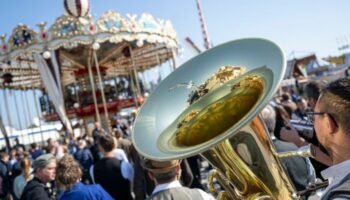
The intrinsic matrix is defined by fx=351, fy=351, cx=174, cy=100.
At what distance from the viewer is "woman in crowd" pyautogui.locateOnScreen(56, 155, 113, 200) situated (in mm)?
2670

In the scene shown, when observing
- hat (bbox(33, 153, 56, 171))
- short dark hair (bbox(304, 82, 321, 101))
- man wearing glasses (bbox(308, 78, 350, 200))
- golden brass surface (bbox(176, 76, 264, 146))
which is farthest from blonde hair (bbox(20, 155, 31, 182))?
man wearing glasses (bbox(308, 78, 350, 200))

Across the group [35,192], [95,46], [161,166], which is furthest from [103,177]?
[95,46]

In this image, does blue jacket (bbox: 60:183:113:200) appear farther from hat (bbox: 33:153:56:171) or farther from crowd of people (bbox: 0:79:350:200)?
hat (bbox: 33:153:56:171)

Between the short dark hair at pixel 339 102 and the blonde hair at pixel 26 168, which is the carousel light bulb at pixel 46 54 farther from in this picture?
the short dark hair at pixel 339 102

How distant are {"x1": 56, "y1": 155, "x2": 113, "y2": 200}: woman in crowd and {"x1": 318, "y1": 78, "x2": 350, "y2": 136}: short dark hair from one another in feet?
6.43

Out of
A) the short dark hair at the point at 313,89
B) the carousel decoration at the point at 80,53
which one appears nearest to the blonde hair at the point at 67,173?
the short dark hair at the point at 313,89

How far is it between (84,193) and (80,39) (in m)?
11.9

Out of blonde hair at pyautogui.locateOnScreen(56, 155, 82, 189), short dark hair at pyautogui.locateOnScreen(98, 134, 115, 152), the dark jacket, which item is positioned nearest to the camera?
blonde hair at pyautogui.locateOnScreen(56, 155, 82, 189)

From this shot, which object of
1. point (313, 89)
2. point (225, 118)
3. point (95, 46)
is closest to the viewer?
point (225, 118)

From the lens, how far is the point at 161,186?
227cm

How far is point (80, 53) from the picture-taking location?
17.0 metres

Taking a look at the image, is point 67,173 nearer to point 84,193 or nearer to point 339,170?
point 84,193

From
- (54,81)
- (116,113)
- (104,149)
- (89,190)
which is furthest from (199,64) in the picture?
(116,113)

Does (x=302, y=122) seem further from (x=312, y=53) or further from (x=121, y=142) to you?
(x=312, y=53)
